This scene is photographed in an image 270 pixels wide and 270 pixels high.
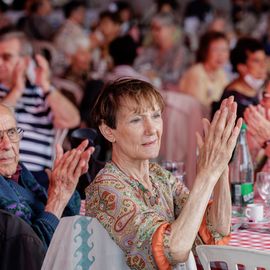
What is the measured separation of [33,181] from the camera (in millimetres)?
3510

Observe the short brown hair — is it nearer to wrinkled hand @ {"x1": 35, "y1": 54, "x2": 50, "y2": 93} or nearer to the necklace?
the necklace

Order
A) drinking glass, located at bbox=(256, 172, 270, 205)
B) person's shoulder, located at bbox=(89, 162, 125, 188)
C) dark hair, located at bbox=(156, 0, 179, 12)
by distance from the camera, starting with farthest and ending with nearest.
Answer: dark hair, located at bbox=(156, 0, 179, 12) < drinking glass, located at bbox=(256, 172, 270, 205) < person's shoulder, located at bbox=(89, 162, 125, 188)

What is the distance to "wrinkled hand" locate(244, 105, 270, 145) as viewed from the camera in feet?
14.2

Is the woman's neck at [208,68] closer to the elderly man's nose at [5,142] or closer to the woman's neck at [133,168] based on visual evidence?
the elderly man's nose at [5,142]

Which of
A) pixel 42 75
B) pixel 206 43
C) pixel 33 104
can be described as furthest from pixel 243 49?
pixel 33 104

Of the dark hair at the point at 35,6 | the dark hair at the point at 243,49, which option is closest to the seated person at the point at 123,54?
the dark hair at the point at 243,49

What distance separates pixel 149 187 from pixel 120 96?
0.35m

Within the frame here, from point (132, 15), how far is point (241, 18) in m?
1.87

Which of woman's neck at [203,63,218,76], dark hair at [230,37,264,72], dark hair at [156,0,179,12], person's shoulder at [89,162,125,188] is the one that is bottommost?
person's shoulder at [89,162,125,188]

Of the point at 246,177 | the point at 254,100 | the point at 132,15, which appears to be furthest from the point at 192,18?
the point at 246,177

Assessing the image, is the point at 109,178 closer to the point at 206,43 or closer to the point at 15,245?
the point at 15,245

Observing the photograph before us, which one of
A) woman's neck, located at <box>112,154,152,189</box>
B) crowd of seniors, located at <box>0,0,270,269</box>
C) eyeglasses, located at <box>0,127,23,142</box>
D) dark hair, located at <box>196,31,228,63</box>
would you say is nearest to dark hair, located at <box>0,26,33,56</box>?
crowd of seniors, located at <box>0,0,270,269</box>

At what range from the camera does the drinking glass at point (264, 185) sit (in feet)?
12.5

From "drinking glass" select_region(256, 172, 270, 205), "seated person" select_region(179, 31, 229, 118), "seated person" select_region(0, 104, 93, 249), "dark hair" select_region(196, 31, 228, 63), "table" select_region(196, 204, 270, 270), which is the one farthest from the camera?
"dark hair" select_region(196, 31, 228, 63)
